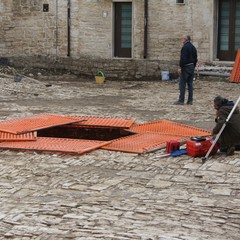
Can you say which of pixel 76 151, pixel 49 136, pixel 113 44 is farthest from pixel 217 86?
pixel 76 151

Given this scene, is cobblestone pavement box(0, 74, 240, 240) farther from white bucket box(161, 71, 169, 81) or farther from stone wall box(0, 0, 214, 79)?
stone wall box(0, 0, 214, 79)

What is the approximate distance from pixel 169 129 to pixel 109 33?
13.0 metres

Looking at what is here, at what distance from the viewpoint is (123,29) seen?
24.9 m

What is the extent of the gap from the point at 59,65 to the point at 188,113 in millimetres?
11316

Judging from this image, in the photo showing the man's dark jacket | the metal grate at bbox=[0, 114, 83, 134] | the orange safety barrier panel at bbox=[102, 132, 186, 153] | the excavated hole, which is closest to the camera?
the orange safety barrier panel at bbox=[102, 132, 186, 153]

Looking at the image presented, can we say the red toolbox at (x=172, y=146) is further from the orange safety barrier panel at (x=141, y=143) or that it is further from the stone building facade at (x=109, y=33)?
the stone building facade at (x=109, y=33)

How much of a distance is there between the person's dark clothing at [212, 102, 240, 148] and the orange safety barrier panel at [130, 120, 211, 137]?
5.49 ft

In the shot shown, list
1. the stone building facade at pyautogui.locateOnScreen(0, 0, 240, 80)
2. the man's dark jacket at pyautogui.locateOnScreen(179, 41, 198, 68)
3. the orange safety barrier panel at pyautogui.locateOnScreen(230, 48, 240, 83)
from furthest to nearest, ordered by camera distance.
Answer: the stone building facade at pyautogui.locateOnScreen(0, 0, 240, 80), the orange safety barrier panel at pyautogui.locateOnScreen(230, 48, 240, 83), the man's dark jacket at pyautogui.locateOnScreen(179, 41, 198, 68)

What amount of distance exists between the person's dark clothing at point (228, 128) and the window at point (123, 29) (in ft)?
49.6

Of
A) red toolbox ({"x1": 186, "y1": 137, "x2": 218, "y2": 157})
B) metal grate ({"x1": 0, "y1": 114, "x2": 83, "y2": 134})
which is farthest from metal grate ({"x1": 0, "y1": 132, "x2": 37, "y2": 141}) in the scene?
red toolbox ({"x1": 186, "y1": 137, "x2": 218, "y2": 157})

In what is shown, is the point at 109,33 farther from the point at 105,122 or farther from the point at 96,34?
the point at 105,122

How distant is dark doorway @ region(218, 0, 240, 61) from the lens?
2295 cm

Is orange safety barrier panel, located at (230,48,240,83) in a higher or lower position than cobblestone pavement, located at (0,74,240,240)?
higher

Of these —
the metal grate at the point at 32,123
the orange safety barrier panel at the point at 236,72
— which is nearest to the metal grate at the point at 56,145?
the metal grate at the point at 32,123
